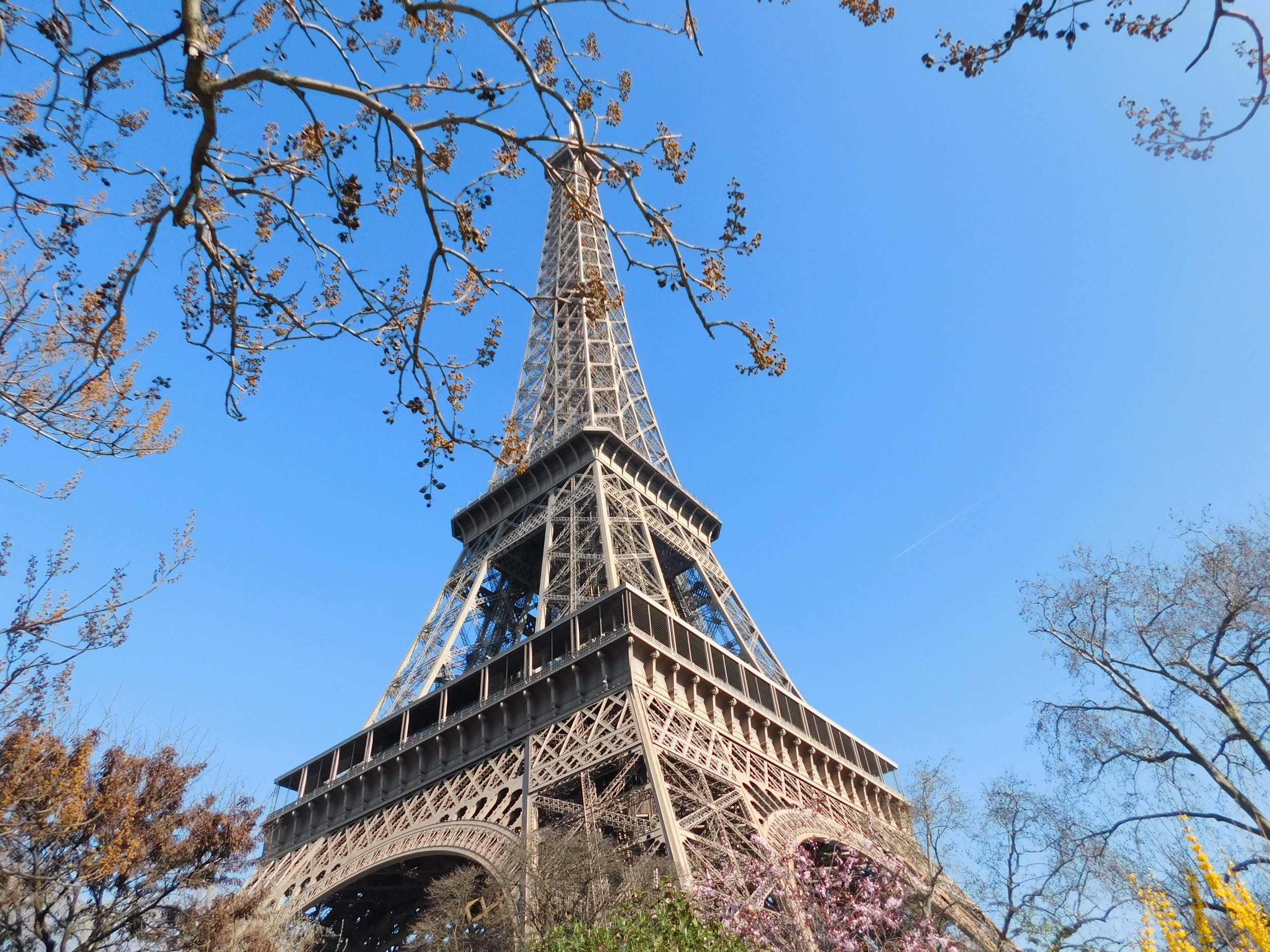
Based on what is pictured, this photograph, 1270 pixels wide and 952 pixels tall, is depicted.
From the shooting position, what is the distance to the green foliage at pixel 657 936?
387 inches

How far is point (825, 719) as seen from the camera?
2964cm

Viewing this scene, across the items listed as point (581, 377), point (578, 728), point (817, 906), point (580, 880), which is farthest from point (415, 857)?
point (581, 377)

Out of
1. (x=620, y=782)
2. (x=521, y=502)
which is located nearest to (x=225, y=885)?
(x=620, y=782)

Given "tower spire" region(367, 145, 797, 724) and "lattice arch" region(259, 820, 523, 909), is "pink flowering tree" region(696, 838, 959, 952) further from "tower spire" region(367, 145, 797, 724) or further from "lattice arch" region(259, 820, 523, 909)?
"tower spire" region(367, 145, 797, 724)

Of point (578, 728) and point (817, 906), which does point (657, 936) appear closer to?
point (817, 906)

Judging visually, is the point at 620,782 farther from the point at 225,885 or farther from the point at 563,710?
the point at 225,885

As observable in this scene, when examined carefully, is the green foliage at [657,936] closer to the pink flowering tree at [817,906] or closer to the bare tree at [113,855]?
the pink flowering tree at [817,906]

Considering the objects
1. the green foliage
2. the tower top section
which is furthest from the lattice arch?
the tower top section

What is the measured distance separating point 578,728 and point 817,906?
299 inches

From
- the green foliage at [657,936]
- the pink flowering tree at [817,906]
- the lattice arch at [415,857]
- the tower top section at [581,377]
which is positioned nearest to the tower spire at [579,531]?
the tower top section at [581,377]

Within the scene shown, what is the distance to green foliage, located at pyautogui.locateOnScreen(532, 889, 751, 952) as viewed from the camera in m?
9.82

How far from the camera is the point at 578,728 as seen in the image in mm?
22250

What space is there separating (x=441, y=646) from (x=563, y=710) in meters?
9.56

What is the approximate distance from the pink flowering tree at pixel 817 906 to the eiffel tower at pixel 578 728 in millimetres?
813
